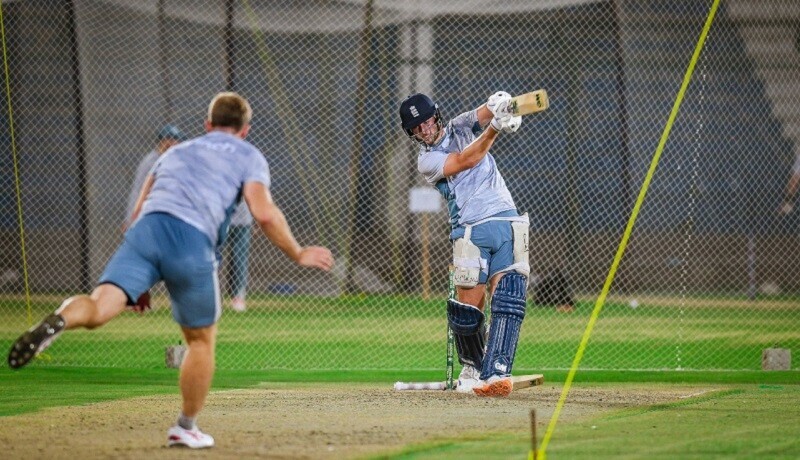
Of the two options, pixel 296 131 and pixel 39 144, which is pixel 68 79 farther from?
pixel 296 131

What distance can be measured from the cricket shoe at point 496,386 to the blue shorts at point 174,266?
314 cm

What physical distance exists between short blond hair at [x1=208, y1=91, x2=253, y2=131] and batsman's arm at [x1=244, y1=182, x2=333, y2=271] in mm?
462

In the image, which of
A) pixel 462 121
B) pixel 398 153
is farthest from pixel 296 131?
pixel 462 121

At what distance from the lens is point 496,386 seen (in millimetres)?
9930

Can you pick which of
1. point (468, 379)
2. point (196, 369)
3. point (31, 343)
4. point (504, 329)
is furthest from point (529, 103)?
point (31, 343)

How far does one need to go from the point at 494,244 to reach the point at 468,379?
1.23 meters

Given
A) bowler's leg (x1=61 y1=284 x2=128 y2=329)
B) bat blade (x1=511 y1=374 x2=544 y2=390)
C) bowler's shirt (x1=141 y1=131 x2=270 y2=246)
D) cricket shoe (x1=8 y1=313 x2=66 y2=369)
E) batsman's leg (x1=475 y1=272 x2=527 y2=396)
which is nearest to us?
cricket shoe (x1=8 y1=313 x2=66 y2=369)

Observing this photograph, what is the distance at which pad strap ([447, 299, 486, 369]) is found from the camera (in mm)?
10656

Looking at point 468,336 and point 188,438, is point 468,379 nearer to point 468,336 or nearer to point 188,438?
point 468,336

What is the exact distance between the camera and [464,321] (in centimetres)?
1070

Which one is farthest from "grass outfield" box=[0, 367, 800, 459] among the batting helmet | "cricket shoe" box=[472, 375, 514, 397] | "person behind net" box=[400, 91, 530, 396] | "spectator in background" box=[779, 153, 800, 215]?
"spectator in background" box=[779, 153, 800, 215]

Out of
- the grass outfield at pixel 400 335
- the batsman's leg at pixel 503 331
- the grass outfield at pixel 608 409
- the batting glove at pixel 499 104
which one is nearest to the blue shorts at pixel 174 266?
the grass outfield at pixel 608 409

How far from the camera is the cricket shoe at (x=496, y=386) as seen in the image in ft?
32.5

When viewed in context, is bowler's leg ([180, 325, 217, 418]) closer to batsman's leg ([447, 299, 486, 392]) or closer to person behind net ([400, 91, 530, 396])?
person behind net ([400, 91, 530, 396])
